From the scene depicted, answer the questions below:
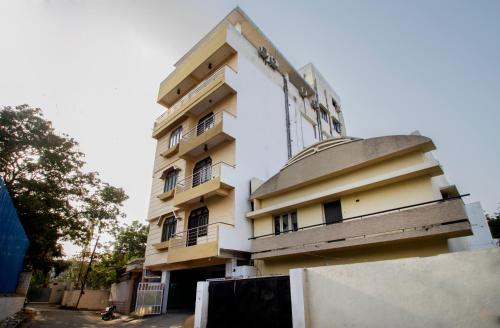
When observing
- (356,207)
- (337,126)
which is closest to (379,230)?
(356,207)

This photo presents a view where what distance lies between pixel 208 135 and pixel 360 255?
9261 millimetres

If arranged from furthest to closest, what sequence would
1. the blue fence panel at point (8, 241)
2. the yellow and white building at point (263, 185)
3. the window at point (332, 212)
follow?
the window at point (332, 212)
the yellow and white building at point (263, 185)
the blue fence panel at point (8, 241)

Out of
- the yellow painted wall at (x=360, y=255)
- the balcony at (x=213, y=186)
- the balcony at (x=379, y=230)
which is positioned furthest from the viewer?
the balcony at (x=213, y=186)

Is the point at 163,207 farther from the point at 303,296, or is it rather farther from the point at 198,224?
the point at 303,296

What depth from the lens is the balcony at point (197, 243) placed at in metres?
12.0

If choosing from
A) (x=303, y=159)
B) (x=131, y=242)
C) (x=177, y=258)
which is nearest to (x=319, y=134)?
(x=303, y=159)

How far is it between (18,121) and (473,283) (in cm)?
2132

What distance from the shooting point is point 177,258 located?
13.3 meters

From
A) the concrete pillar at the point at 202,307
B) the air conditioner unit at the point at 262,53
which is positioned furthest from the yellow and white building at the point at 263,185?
the concrete pillar at the point at 202,307

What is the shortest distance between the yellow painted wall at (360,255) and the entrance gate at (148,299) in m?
5.66

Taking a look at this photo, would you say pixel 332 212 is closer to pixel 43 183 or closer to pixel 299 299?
pixel 299 299

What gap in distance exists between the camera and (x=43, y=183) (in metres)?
16.4

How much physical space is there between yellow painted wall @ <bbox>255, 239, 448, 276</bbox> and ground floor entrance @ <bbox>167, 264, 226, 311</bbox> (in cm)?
355

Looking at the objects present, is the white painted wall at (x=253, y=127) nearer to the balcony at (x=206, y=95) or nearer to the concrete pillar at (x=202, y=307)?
the balcony at (x=206, y=95)
